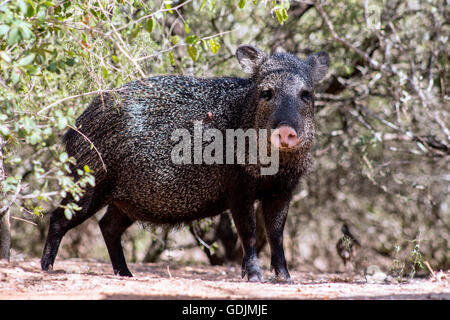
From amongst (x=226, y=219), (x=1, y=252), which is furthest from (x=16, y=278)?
(x=226, y=219)

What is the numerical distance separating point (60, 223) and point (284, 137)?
7.15 feet

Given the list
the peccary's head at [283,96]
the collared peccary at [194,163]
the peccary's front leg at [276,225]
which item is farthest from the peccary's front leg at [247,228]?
the peccary's head at [283,96]

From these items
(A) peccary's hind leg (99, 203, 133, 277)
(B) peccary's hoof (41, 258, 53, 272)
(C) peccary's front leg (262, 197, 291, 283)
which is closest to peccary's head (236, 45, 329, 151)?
(C) peccary's front leg (262, 197, 291, 283)

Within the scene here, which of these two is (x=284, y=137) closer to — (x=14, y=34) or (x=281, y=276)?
(x=281, y=276)

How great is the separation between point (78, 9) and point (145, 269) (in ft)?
10.4

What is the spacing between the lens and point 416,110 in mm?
7730

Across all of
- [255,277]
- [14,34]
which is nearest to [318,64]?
[255,277]

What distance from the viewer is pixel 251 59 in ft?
17.3

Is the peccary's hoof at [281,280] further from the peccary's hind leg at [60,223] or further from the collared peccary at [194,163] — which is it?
the peccary's hind leg at [60,223]

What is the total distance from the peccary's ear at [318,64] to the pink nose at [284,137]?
3.60ft

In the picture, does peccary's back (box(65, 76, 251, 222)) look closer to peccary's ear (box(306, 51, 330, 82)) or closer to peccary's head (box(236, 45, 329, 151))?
peccary's head (box(236, 45, 329, 151))

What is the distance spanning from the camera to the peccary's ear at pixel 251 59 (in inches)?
207

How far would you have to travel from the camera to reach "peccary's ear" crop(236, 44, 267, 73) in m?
5.25

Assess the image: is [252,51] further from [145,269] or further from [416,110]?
[416,110]
